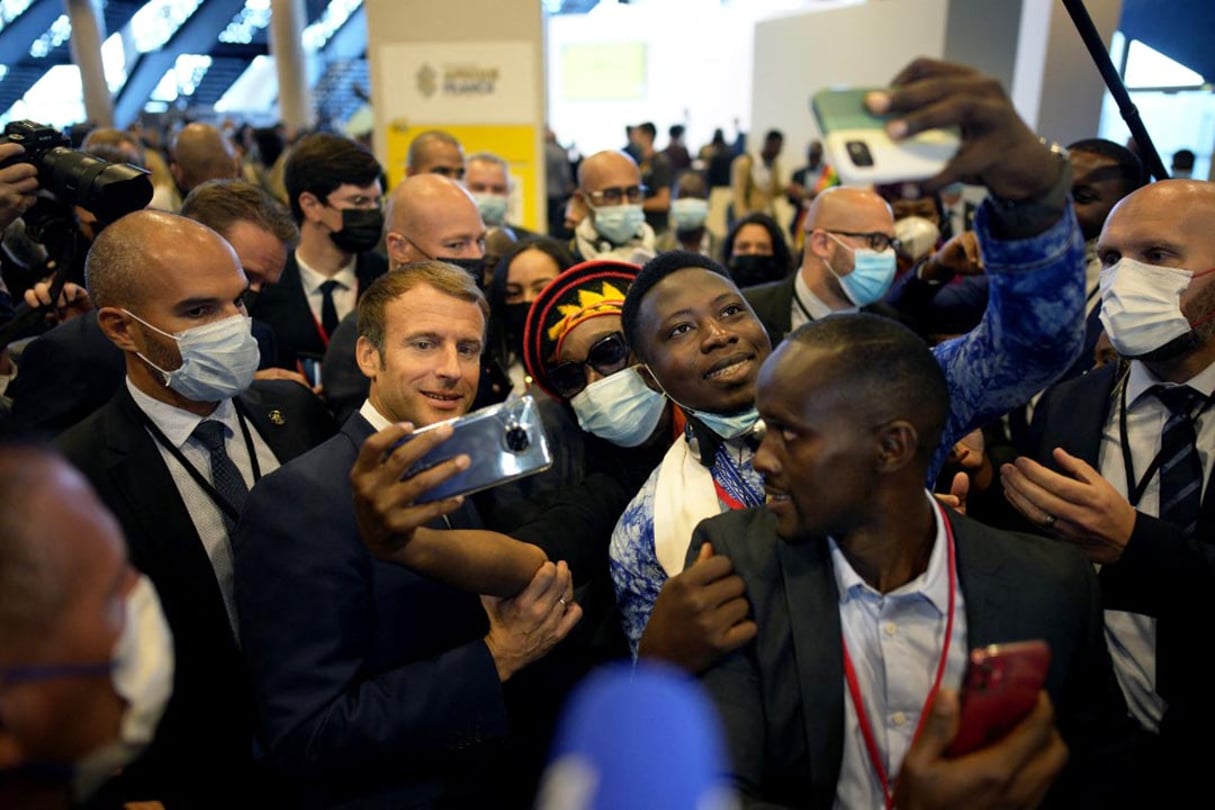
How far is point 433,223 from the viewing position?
11.0 ft

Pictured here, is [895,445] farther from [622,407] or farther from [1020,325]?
[622,407]

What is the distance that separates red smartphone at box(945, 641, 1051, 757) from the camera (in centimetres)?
104

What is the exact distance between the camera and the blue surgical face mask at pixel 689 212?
20.9 ft

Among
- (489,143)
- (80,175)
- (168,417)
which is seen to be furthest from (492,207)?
(168,417)

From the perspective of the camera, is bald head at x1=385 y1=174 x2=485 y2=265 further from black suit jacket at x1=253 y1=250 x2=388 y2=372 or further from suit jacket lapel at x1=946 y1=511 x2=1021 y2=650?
suit jacket lapel at x1=946 y1=511 x2=1021 y2=650

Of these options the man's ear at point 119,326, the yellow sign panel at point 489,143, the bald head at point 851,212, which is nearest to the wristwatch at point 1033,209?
the man's ear at point 119,326

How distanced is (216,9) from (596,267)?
2554 centimetres

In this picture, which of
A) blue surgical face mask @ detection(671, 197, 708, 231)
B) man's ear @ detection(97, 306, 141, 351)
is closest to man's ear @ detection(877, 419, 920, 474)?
man's ear @ detection(97, 306, 141, 351)

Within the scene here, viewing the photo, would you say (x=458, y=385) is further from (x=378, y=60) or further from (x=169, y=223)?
(x=378, y=60)

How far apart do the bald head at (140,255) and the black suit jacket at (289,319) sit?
4.44 ft

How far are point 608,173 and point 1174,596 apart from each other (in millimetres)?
3765

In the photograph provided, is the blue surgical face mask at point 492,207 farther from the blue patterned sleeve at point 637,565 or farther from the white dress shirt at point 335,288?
the blue patterned sleeve at point 637,565

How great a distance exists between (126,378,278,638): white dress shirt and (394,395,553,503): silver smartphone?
A: 0.96m

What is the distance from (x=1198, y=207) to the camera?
2.06m
